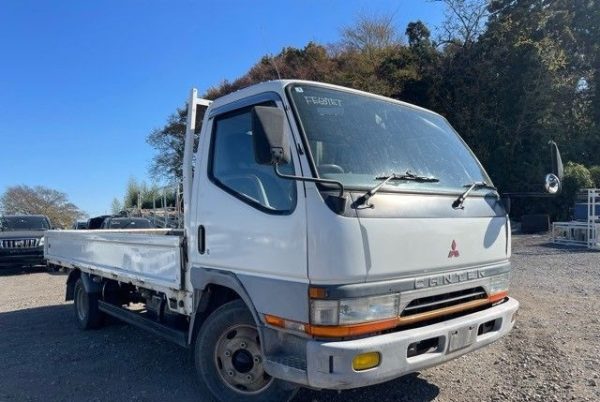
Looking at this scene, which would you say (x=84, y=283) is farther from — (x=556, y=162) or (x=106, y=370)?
(x=556, y=162)

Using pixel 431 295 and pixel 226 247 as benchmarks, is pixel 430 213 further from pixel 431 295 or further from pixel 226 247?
pixel 226 247

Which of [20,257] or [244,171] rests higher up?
[244,171]

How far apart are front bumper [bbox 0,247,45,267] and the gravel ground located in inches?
280

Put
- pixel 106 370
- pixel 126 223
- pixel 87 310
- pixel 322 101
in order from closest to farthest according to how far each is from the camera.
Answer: pixel 322 101 < pixel 106 370 < pixel 87 310 < pixel 126 223

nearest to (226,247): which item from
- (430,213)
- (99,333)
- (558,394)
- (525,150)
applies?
(430,213)

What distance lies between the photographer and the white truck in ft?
10.1

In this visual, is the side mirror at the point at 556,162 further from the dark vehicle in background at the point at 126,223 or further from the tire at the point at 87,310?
the dark vehicle in background at the point at 126,223

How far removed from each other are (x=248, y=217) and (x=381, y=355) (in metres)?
1.32

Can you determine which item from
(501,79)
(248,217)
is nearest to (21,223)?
(248,217)

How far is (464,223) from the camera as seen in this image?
12.4ft

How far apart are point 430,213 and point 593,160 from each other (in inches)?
1094

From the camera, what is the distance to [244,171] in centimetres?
385

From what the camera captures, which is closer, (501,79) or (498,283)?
(498,283)

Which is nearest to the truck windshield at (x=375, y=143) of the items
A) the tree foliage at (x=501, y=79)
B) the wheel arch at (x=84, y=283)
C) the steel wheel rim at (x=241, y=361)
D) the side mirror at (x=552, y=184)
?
the side mirror at (x=552, y=184)
